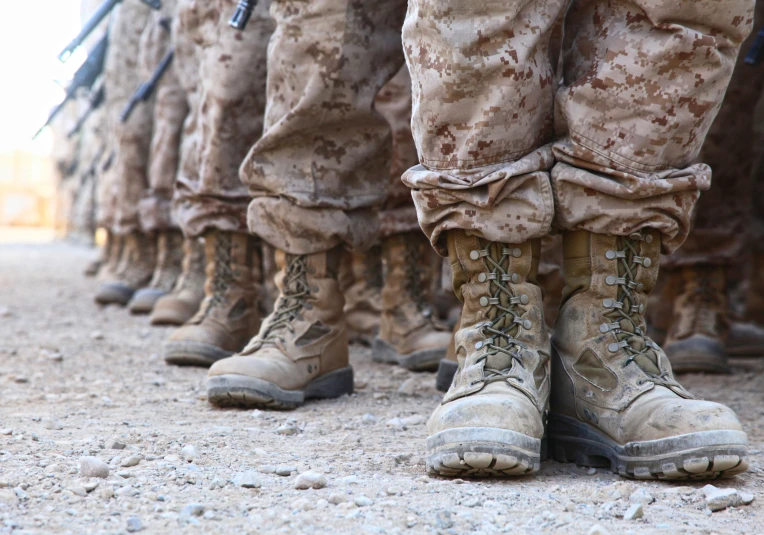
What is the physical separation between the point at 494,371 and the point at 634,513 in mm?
383

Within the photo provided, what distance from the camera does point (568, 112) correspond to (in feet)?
5.15

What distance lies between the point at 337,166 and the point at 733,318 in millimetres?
1784

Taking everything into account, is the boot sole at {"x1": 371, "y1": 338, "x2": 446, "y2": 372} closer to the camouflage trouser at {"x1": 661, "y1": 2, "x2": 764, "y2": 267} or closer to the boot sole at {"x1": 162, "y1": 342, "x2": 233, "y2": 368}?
the boot sole at {"x1": 162, "y1": 342, "x2": 233, "y2": 368}

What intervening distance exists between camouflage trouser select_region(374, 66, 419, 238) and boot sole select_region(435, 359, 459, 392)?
77 centimetres

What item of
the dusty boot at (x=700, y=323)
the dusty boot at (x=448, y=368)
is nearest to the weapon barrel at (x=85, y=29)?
the dusty boot at (x=448, y=368)

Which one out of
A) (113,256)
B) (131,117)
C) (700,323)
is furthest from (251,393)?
(113,256)

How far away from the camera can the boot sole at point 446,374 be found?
223 centimetres

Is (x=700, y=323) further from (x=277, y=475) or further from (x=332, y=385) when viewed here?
(x=277, y=475)

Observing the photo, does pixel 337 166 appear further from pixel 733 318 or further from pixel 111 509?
pixel 733 318

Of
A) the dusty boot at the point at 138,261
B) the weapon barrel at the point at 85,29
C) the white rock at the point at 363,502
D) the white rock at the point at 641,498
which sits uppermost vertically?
the weapon barrel at the point at 85,29

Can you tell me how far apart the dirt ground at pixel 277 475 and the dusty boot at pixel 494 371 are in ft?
0.18

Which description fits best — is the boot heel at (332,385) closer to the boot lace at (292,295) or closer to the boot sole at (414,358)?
the boot lace at (292,295)

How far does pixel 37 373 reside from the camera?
2637 millimetres

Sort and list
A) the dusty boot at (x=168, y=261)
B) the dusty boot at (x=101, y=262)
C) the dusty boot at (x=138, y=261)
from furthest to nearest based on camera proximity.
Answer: the dusty boot at (x=101, y=262)
the dusty boot at (x=138, y=261)
the dusty boot at (x=168, y=261)
